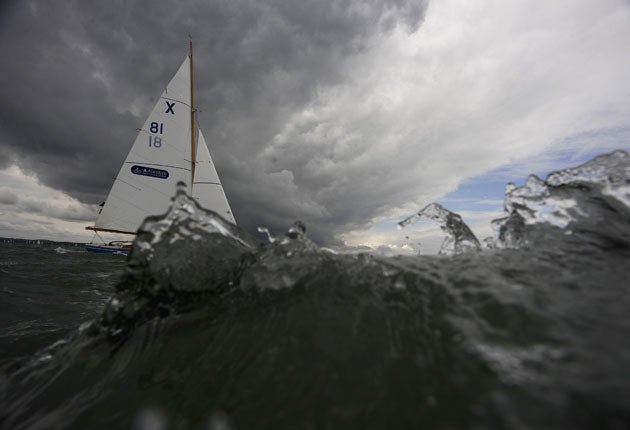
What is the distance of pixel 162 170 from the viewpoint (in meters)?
20.6

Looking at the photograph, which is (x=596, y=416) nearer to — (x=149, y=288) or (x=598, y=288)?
(x=598, y=288)

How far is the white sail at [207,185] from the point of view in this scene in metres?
21.9

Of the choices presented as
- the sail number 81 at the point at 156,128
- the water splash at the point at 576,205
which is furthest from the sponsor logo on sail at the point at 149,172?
the water splash at the point at 576,205

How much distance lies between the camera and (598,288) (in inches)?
65.5

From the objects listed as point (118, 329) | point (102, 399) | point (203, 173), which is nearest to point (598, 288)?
point (102, 399)

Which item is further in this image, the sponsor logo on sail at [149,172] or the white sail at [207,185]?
the white sail at [207,185]

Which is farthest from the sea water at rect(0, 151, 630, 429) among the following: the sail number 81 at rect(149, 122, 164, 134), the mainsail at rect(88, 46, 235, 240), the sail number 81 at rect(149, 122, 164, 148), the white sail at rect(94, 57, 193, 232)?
the sail number 81 at rect(149, 122, 164, 134)

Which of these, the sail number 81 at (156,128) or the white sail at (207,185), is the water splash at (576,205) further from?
the sail number 81 at (156,128)

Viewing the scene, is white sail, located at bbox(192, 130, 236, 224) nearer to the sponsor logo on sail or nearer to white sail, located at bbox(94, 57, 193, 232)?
white sail, located at bbox(94, 57, 193, 232)

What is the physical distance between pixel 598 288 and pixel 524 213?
179cm

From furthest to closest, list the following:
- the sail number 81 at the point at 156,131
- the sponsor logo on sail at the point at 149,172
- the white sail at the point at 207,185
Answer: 1. the white sail at the point at 207,185
2. the sail number 81 at the point at 156,131
3. the sponsor logo on sail at the point at 149,172

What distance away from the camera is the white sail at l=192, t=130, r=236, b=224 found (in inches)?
864

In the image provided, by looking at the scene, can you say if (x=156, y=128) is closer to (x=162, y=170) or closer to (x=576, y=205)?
(x=162, y=170)

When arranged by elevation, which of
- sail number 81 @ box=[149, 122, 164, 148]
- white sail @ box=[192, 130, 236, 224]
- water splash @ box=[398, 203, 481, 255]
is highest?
sail number 81 @ box=[149, 122, 164, 148]
